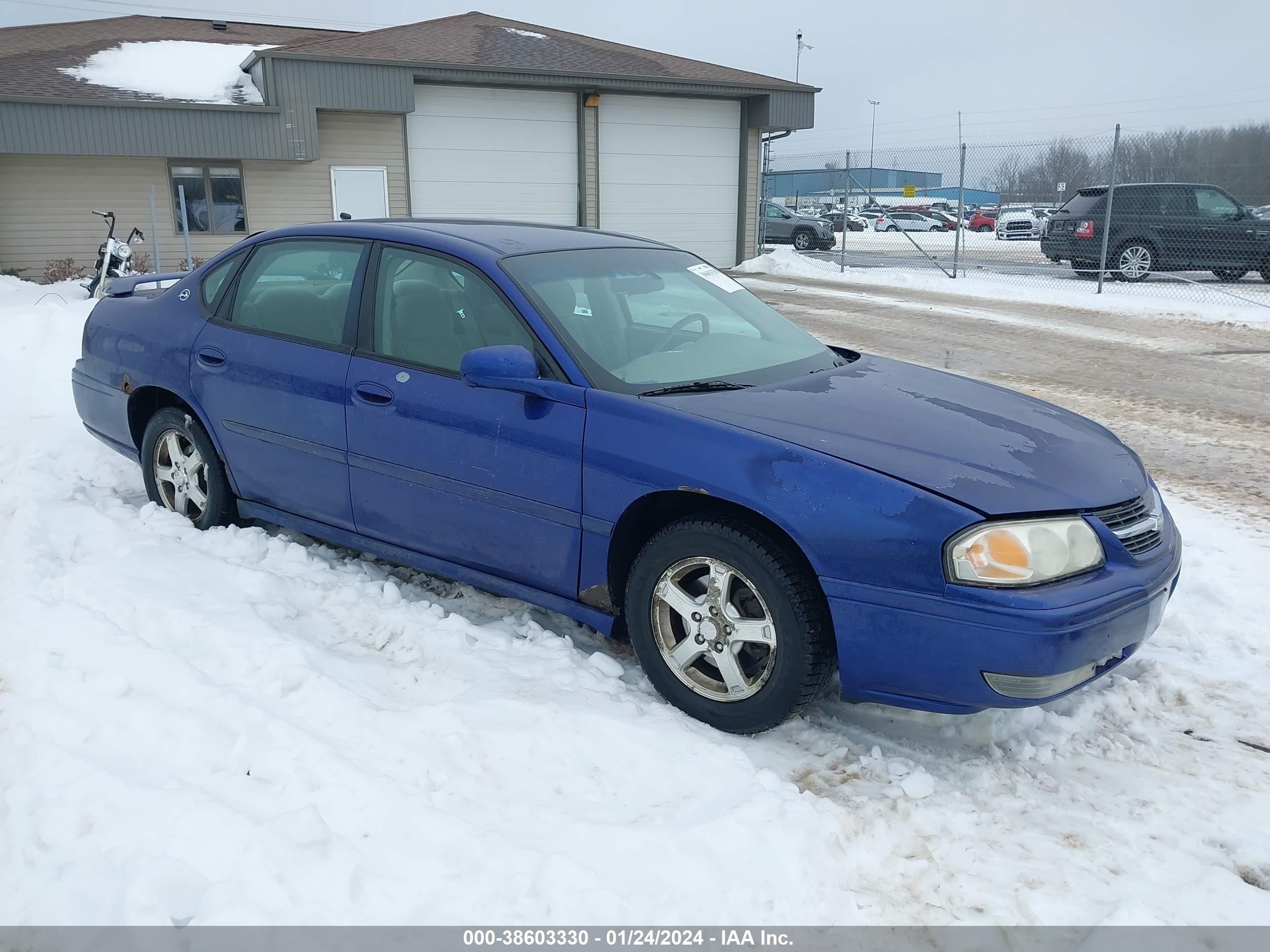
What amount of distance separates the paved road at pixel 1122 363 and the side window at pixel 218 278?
5.03 m

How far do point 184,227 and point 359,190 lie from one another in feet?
12.7

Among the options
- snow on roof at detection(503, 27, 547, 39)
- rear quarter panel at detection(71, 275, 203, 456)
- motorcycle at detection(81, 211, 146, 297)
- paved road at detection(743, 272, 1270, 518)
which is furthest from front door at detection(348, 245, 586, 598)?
snow on roof at detection(503, 27, 547, 39)

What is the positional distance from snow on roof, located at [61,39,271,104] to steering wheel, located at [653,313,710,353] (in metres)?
16.6

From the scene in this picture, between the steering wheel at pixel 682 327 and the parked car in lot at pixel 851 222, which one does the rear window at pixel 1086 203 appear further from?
the parked car in lot at pixel 851 222

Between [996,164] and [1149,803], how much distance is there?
19281 millimetres

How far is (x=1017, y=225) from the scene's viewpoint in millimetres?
32188

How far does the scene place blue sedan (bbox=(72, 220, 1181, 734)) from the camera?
109 inches

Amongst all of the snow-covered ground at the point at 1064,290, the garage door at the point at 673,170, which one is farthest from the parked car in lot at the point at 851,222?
the snow-covered ground at the point at 1064,290

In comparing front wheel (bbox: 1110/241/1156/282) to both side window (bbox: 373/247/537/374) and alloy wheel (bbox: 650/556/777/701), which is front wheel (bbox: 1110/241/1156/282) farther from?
alloy wheel (bbox: 650/556/777/701)

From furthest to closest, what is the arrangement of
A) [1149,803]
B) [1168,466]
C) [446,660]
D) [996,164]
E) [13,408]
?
1. [996,164]
2. [13,408]
3. [1168,466]
4. [446,660]
5. [1149,803]
